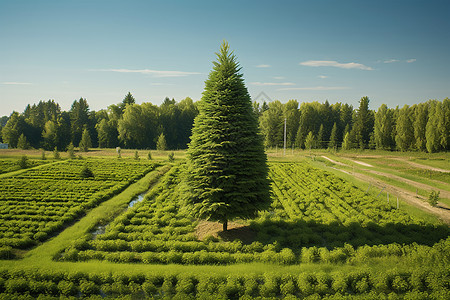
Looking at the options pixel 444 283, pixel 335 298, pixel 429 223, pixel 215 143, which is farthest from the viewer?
pixel 429 223

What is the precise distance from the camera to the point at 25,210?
22641mm

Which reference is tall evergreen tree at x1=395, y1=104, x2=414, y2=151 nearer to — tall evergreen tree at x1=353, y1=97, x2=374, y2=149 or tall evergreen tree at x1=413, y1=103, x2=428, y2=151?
tall evergreen tree at x1=413, y1=103, x2=428, y2=151

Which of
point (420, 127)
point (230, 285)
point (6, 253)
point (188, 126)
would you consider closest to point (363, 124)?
point (420, 127)

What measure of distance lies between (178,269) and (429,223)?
18.2 meters

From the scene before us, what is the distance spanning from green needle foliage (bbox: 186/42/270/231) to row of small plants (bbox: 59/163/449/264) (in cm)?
191

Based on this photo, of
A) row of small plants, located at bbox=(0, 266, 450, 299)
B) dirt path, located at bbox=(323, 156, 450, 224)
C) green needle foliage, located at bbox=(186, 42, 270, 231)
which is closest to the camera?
row of small plants, located at bbox=(0, 266, 450, 299)

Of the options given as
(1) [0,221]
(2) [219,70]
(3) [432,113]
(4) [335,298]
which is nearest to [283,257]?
(4) [335,298]

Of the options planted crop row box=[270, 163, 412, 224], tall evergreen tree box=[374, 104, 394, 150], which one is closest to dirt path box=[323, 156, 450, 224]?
planted crop row box=[270, 163, 412, 224]

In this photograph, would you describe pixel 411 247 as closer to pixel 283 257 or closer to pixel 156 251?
pixel 283 257

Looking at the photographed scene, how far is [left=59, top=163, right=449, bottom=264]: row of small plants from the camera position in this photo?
1467 cm

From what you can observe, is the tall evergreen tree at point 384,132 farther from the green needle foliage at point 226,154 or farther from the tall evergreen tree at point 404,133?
the green needle foliage at point 226,154

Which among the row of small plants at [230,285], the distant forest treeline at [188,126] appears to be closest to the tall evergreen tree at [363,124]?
the distant forest treeline at [188,126]

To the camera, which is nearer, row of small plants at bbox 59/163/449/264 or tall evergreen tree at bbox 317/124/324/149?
row of small plants at bbox 59/163/449/264

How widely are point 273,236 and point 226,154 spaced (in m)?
6.70
